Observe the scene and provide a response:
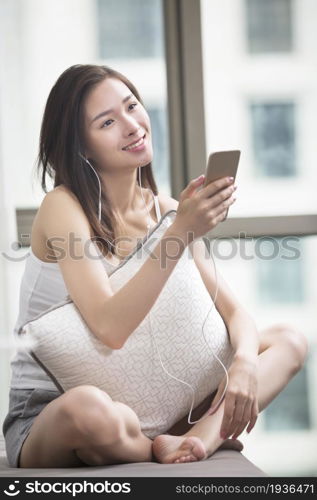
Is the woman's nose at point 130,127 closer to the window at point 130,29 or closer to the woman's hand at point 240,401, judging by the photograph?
the woman's hand at point 240,401

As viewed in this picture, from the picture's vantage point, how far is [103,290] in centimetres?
128

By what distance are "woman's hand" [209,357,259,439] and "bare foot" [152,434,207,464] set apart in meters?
0.06

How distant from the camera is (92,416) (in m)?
1.17

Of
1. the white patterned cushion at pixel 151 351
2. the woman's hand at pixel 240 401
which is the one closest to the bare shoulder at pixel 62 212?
the white patterned cushion at pixel 151 351

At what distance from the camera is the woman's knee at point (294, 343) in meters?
1.46

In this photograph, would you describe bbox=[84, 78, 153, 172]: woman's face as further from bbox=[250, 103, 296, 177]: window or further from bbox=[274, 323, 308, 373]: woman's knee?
bbox=[250, 103, 296, 177]: window

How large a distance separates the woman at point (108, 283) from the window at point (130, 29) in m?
0.82

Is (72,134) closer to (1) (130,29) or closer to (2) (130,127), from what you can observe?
(2) (130,127)

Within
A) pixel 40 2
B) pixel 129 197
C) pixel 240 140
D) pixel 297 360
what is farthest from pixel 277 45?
pixel 297 360

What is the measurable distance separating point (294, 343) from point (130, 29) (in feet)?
4.26

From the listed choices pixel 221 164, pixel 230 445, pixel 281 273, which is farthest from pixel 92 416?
pixel 281 273

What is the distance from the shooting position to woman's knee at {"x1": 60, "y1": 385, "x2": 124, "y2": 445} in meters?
1.17
